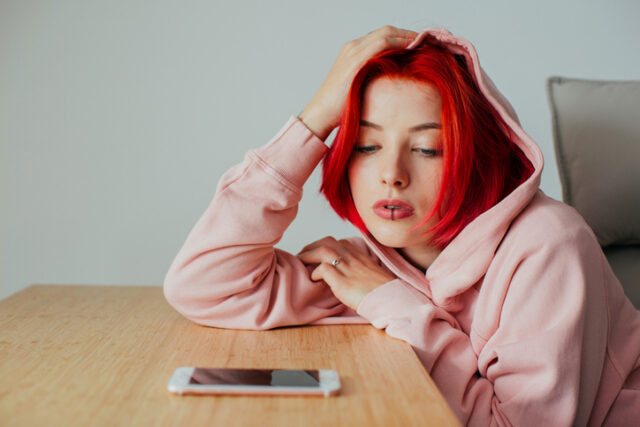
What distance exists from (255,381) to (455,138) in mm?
494

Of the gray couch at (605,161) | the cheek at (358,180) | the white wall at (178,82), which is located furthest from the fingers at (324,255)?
the white wall at (178,82)

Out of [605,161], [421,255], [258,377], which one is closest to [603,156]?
[605,161]

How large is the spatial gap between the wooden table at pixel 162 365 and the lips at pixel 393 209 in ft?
0.60

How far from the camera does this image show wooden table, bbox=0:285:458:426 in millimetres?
604

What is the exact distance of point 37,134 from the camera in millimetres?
1826

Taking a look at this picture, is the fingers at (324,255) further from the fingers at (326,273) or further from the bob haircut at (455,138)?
the bob haircut at (455,138)

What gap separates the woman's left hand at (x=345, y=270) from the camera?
1.04m

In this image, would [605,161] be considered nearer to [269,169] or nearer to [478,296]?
[478,296]

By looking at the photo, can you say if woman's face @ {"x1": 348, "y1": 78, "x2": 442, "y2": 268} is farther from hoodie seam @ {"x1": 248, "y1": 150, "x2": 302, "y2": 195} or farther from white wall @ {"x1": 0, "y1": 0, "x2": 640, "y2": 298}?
white wall @ {"x1": 0, "y1": 0, "x2": 640, "y2": 298}

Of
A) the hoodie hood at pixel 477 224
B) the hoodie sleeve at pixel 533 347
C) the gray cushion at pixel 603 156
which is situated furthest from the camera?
the gray cushion at pixel 603 156

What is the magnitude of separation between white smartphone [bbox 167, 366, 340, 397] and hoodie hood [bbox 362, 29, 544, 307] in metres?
0.35

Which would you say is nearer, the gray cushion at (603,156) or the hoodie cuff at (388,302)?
the hoodie cuff at (388,302)

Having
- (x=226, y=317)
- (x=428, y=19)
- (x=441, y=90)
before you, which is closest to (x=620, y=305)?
(x=441, y=90)

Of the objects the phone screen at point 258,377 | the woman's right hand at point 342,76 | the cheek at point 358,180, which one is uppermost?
the woman's right hand at point 342,76
